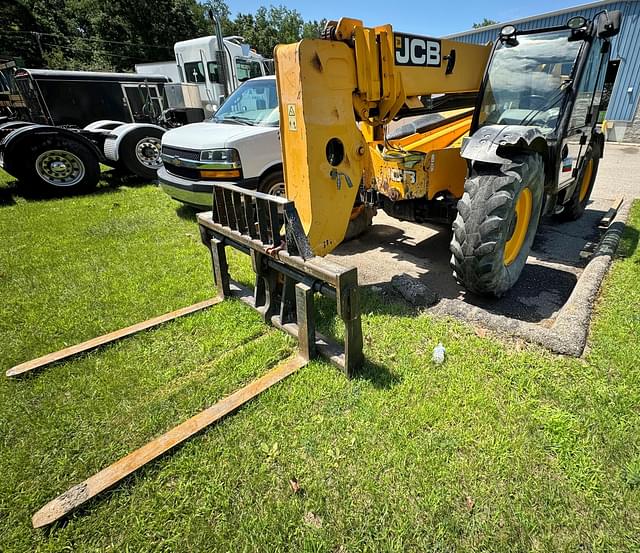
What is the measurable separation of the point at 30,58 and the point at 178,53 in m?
29.7

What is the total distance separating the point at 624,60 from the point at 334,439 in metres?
17.2

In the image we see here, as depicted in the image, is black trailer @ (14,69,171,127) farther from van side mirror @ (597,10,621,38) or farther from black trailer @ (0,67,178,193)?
van side mirror @ (597,10,621,38)

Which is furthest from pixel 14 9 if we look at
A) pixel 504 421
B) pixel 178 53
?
pixel 504 421

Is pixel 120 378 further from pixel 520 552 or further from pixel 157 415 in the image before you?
pixel 520 552

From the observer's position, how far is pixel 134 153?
8.67 metres

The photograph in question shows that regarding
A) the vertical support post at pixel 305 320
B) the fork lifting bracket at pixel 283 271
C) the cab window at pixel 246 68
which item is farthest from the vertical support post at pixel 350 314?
the cab window at pixel 246 68

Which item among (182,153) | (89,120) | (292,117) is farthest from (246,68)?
(292,117)

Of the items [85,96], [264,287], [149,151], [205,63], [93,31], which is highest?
[93,31]

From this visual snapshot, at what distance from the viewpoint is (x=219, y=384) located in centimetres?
270

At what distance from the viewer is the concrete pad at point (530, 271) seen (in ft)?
10.4

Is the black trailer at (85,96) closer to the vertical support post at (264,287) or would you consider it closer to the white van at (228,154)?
the white van at (228,154)

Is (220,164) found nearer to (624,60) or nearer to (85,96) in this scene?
(85,96)

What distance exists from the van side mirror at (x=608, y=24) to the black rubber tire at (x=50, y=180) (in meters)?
8.99

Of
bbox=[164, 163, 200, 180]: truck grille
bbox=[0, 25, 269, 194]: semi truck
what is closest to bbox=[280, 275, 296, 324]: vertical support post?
bbox=[164, 163, 200, 180]: truck grille
